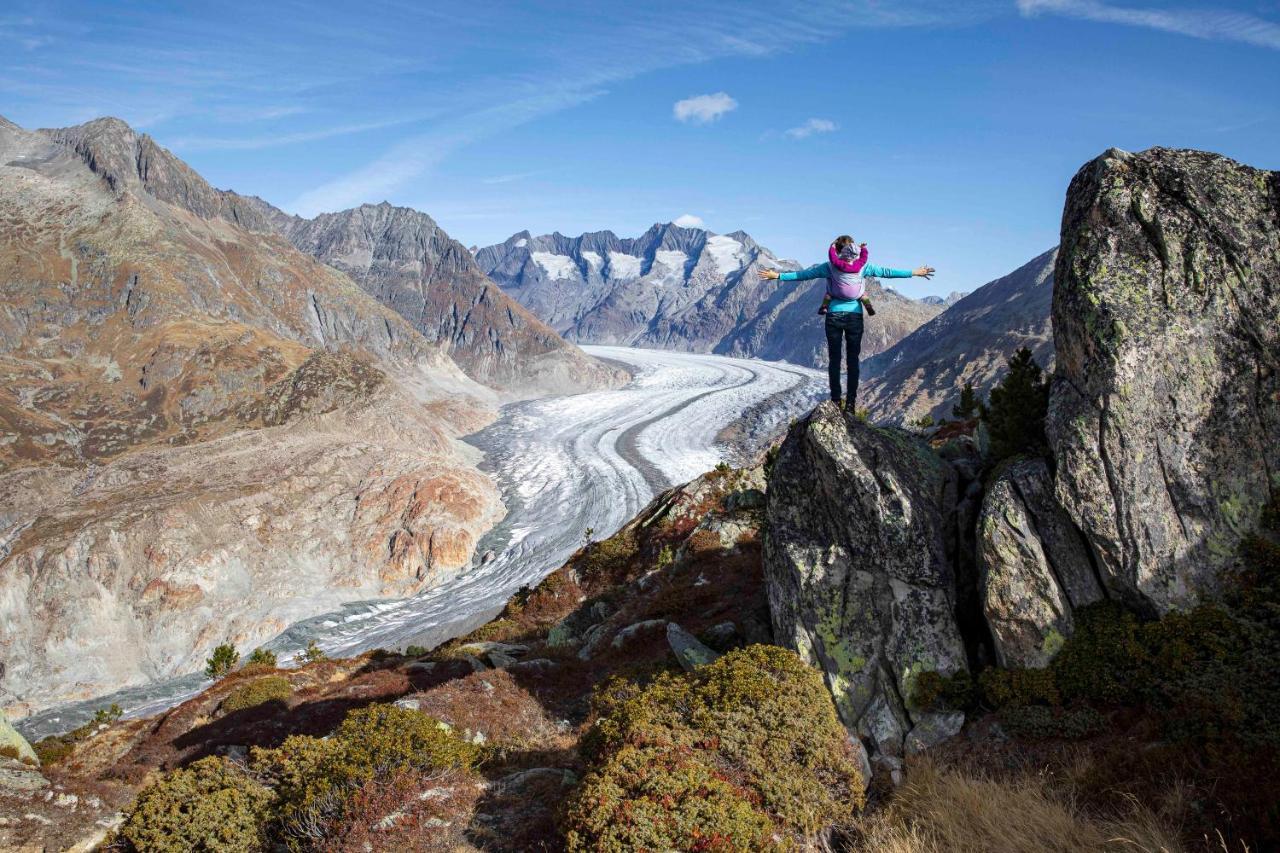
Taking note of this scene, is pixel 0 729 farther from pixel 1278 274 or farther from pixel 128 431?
pixel 128 431

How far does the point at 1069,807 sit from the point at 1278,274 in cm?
1024

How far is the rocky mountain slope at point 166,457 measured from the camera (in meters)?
72.4

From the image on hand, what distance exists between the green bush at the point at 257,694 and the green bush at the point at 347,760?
1494 cm

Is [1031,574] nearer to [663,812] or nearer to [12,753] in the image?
[663,812]

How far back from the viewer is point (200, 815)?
11.5 meters

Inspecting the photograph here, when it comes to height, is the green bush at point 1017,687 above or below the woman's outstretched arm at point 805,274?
below

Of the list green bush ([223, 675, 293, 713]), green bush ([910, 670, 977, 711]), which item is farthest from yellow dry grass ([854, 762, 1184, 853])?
green bush ([223, 675, 293, 713])

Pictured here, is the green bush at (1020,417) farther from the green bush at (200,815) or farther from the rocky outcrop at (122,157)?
the rocky outcrop at (122,157)

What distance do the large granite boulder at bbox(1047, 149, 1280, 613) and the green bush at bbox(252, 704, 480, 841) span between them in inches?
492

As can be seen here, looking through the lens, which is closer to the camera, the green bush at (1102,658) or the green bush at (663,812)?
the green bush at (663,812)

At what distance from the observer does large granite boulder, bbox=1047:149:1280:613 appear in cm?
1177

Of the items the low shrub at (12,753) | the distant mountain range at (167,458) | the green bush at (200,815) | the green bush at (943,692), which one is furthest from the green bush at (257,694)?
the distant mountain range at (167,458)

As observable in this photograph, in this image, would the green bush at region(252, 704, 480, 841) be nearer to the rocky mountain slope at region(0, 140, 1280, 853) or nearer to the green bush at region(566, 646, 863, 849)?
the rocky mountain slope at region(0, 140, 1280, 853)

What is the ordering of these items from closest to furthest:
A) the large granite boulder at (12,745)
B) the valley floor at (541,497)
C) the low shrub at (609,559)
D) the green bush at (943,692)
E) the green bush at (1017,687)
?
the green bush at (1017,687) < the green bush at (943,692) < the large granite boulder at (12,745) < the low shrub at (609,559) < the valley floor at (541,497)
